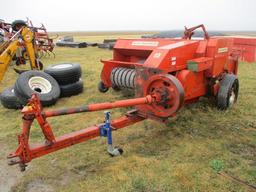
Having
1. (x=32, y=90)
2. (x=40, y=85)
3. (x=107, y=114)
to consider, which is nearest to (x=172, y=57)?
(x=107, y=114)

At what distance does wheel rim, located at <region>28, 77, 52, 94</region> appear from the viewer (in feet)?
19.5

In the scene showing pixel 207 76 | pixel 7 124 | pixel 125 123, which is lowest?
pixel 7 124

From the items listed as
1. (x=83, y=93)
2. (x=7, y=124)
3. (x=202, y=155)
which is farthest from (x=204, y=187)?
(x=83, y=93)

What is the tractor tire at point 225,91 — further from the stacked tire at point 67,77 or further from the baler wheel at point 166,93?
the stacked tire at point 67,77

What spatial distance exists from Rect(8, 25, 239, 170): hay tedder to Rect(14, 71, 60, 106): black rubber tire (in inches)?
43.8

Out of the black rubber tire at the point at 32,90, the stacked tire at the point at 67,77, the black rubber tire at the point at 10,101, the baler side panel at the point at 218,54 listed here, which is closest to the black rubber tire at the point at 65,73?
the stacked tire at the point at 67,77

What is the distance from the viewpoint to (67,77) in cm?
638

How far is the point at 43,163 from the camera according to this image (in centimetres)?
356

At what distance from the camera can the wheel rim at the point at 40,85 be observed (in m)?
5.94

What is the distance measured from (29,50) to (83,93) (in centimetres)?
311

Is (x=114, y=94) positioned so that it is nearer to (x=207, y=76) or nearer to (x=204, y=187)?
(x=207, y=76)

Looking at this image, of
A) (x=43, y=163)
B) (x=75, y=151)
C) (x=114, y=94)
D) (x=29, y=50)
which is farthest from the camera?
(x=29, y=50)

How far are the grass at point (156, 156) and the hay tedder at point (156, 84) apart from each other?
0.32m

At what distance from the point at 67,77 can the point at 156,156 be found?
136 inches
